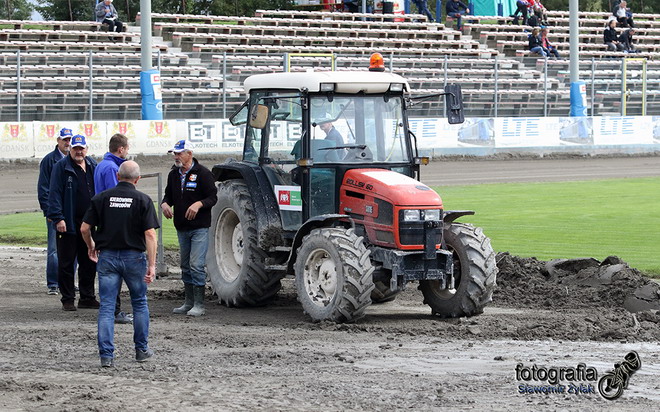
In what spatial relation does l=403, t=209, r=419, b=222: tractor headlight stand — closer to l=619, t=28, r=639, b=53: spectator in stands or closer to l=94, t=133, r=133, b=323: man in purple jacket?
l=94, t=133, r=133, b=323: man in purple jacket

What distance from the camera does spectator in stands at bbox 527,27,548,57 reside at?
42906 millimetres

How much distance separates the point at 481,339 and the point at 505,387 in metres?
2.04

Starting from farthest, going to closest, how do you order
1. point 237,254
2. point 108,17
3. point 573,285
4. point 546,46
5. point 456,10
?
point 456,10
point 546,46
point 108,17
point 573,285
point 237,254

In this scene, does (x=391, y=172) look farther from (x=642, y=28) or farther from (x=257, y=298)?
(x=642, y=28)

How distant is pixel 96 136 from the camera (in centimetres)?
2766

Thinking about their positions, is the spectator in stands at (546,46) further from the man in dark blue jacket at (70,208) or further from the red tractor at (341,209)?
the man in dark blue jacket at (70,208)

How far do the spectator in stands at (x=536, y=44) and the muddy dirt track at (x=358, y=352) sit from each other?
30.6 metres

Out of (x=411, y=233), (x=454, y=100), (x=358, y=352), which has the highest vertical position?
(x=454, y=100)

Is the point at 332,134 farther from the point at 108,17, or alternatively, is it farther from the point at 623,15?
the point at 623,15

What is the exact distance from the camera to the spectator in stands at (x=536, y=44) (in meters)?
42.9

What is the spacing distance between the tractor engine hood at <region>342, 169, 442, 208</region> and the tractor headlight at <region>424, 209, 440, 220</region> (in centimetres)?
5

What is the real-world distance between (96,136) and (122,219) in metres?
19.4

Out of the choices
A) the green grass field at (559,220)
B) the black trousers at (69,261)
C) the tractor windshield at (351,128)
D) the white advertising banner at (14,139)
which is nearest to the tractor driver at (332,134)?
the tractor windshield at (351,128)

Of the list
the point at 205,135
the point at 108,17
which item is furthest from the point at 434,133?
the point at 108,17
